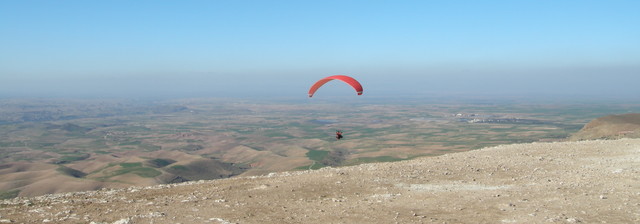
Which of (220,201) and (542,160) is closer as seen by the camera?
(220,201)

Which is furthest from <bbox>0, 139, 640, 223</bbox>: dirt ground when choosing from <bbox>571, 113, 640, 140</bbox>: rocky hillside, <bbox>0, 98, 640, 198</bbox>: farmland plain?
<bbox>0, 98, 640, 198</bbox>: farmland plain

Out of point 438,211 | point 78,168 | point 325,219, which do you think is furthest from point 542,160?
point 78,168

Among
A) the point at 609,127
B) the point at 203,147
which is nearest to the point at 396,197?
the point at 609,127

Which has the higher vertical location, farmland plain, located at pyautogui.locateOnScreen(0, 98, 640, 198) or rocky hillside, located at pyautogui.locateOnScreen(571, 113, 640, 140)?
rocky hillside, located at pyautogui.locateOnScreen(571, 113, 640, 140)

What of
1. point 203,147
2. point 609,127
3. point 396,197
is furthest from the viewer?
point 203,147

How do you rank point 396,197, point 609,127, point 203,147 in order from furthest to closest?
1. point 203,147
2. point 609,127
3. point 396,197

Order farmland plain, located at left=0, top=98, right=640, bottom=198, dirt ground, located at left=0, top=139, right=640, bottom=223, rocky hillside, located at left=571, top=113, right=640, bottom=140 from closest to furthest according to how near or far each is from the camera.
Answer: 1. dirt ground, located at left=0, top=139, right=640, bottom=223
2. rocky hillside, located at left=571, top=113, right=640, bottom=140
3. farmland plain, located at left=0, top=98, right=640, bottom=198

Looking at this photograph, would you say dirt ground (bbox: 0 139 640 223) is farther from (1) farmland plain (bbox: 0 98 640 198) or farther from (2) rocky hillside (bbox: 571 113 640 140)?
(1) farmland plain (bbox: 0 98 640 198)

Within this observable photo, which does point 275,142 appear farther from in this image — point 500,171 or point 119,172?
point 500,171

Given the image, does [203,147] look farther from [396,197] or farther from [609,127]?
[396,197]
